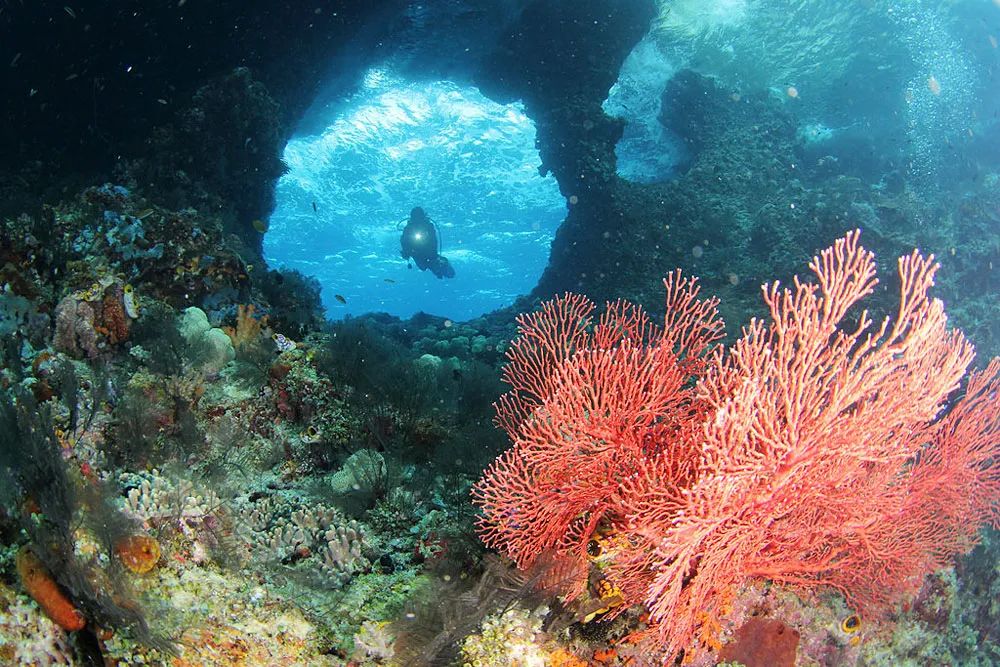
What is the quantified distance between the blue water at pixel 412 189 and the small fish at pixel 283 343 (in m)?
7.15

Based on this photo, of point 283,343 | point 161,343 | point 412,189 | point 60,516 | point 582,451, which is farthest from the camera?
point 412,189

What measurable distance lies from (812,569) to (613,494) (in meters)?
1.41

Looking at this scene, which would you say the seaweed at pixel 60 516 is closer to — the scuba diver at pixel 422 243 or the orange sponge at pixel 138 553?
the orange sponge at pixel 138 553

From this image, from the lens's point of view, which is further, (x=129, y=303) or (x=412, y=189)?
(x=412, y=189)

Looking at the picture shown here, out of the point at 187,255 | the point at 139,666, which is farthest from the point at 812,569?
the point at 187,255

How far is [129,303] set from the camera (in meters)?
6.30

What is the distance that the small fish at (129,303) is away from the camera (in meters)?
6.28

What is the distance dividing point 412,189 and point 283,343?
31564 millimetres

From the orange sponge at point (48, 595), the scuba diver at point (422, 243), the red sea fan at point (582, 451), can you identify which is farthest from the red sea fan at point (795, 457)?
the scuba diver at point (422, 243)

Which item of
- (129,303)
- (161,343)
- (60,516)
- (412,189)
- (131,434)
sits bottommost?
(60,516)

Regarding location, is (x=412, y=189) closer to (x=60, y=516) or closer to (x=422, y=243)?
(x=422, y=243)

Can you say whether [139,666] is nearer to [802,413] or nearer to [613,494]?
[613,494]

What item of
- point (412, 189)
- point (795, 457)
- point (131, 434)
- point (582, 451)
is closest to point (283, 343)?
point (131, 434)

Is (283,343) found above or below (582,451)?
above
